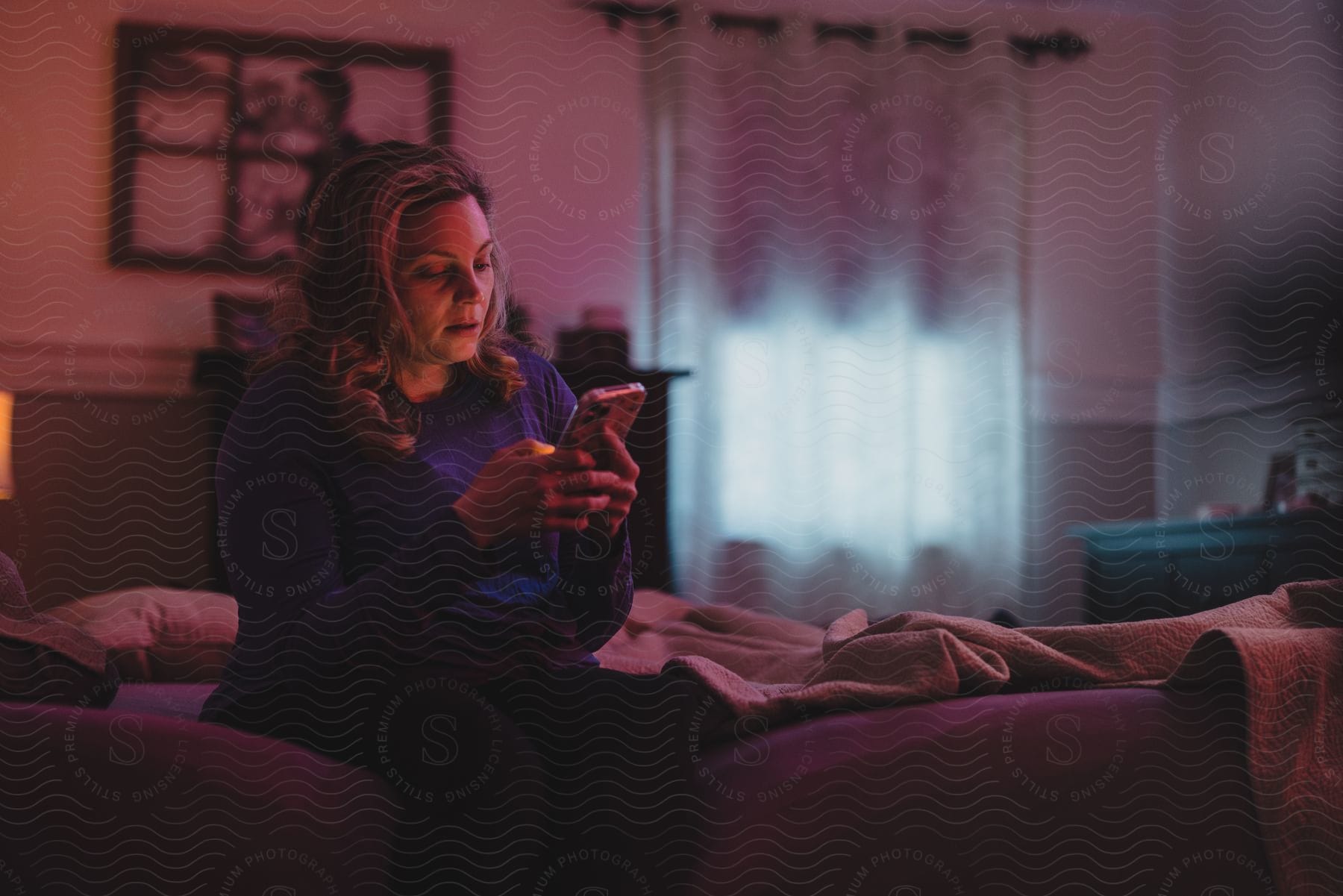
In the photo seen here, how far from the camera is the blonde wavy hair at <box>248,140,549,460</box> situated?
0.86 m

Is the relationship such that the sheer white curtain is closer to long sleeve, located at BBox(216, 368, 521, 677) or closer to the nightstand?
the nightstand

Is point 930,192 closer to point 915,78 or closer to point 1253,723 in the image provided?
point 915,78

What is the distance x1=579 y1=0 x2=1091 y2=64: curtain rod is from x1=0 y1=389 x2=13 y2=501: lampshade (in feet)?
2.25

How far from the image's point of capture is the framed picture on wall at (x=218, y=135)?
0.93 meters

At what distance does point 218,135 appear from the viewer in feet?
3.06

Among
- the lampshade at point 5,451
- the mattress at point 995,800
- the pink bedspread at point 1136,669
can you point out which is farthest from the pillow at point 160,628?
the mattress at point 995,800

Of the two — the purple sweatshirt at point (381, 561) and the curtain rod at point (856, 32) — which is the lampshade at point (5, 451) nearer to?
the purple sweatshirt at point (381, 561)

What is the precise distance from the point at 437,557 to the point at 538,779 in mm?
199

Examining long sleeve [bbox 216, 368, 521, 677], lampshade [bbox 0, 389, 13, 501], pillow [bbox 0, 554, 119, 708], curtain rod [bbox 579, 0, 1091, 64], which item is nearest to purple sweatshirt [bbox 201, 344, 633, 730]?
long sleeve [bbox 216, 368, 521, 677]

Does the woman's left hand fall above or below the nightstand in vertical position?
above

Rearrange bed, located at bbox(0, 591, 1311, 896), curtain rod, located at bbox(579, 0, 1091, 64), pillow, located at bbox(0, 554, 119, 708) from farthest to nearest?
curtain rod, located at bbox(579, 0, 1091, 64) < pillow, located at bbox(0, 554, 119, 708) < bed, located at bbox(0, 591, 1311, 896)

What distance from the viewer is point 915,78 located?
3.42ft


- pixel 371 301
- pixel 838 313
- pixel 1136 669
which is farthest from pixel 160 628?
pixel 1136 669

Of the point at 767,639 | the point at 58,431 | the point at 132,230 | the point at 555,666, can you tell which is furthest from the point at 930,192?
the point at 58,431
